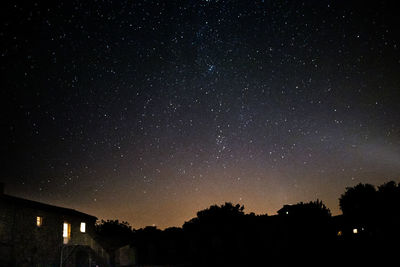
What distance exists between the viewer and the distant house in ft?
87.2

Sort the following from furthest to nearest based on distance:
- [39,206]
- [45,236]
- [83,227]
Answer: [83,227]
[45,236]
[39,206]

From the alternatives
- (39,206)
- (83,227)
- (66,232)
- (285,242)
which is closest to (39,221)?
(39,206)

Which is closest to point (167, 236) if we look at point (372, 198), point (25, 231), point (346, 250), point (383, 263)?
point (25, 231)

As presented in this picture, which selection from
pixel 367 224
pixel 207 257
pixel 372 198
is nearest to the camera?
pixel 207 257

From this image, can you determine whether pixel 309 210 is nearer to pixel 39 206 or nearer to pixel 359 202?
pixel 359 202

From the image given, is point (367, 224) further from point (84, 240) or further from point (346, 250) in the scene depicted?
point (84, 240)

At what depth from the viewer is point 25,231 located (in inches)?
1105

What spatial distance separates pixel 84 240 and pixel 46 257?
19.4ft

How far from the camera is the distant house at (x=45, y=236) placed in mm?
26578

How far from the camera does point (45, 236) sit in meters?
30.1

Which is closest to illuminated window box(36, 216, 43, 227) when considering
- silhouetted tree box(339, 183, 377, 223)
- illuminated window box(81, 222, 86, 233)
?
illuminated window box(81, 222, 86, 233)

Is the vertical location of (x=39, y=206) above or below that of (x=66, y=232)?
above

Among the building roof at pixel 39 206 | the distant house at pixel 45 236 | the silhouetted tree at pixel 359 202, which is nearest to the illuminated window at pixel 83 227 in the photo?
the distant house at pixel 45 236

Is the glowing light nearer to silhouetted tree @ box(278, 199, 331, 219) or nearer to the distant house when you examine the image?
the distant house
